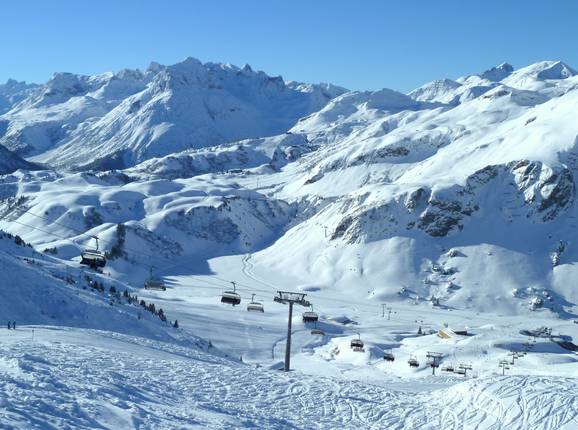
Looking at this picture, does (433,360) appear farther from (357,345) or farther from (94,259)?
(94,259)

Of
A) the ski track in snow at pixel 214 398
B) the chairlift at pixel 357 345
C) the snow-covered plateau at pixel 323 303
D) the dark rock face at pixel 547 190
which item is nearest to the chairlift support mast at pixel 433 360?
the snow-covered plateau at pixel 323 303

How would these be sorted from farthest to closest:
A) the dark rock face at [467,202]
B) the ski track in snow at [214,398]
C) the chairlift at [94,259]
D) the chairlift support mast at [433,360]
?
the dark rock face at [467,202] < the chairlift support mast at [433,360] < the chairlift at [94,259] < the ski track in snow at [214,398]

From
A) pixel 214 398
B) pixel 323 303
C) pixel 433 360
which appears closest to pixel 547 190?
pixel 323 303

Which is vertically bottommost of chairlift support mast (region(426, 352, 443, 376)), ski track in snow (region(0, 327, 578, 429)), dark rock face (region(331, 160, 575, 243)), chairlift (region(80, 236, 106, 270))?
chairlift support mast (region(426, 352, 443, 376))

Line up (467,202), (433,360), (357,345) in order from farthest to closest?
(467,202), (357,345), (433,360)

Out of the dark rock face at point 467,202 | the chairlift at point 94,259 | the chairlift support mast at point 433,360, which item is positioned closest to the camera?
the chairlift at point 94,259

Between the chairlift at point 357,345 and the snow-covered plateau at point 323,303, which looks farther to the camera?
the chairlift at point 357,345

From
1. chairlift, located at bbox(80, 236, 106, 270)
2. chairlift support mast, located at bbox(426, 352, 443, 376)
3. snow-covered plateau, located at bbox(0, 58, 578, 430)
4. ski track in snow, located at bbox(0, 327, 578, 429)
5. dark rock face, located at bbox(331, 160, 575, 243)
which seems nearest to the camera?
ski track in snow, located at bbox(0, 327, 578, 429)

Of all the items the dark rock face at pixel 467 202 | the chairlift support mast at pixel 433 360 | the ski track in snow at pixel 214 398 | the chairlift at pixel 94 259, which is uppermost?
the dark rock face at pixel 467 202

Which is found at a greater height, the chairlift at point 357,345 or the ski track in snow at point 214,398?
the ski track in snow at point 214,398

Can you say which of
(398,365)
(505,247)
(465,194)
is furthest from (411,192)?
(398,365)

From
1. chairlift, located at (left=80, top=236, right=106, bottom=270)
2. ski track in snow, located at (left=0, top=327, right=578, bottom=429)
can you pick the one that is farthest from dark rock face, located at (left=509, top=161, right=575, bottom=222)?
ski track in snow, located at (left=0, top=327, right=578, bottom=429)

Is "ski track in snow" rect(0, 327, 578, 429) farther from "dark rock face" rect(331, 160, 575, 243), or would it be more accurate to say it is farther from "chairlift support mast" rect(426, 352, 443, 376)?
"dark rock face" rect(331, 160, 575, 243)

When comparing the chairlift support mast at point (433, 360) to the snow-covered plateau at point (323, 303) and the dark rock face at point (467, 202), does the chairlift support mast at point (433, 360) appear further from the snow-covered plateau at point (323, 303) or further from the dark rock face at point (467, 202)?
the dark rock face at point (467, 202)
